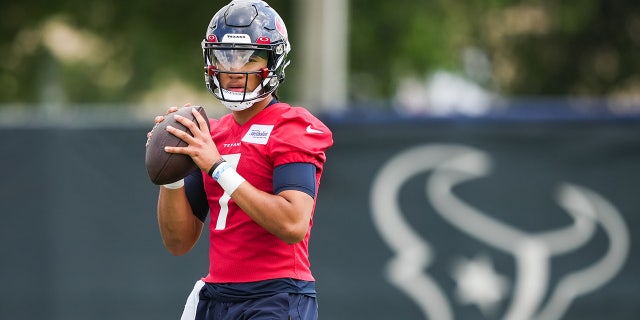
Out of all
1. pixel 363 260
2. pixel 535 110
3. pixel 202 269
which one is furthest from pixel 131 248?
pixel 535 110

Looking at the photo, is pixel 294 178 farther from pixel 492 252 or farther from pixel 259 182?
pixel 492 252

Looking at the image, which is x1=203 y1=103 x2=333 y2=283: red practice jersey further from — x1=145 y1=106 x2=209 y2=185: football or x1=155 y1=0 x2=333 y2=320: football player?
x1=145 y1=106 x2=209 y2=185: football

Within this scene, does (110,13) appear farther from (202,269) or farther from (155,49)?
(202,269)

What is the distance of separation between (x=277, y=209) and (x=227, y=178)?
23 cm

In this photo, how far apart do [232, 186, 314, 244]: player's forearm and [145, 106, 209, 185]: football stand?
273 mm

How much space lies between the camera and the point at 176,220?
4629 millimetres

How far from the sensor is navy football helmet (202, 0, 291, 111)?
170 inches

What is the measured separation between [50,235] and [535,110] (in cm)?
404

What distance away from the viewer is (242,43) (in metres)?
4.33

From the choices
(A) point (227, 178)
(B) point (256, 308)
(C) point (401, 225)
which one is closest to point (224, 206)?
(A) point (227, 178)

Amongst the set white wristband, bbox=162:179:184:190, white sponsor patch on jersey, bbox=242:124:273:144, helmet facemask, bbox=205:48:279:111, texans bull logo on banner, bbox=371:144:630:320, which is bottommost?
texans bull logo on banner, bbox=371:144:630:320

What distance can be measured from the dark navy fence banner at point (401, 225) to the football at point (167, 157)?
418cm

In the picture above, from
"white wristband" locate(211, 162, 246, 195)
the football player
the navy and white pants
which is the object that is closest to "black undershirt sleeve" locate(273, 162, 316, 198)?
the football player

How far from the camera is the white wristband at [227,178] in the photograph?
13.6 feet
